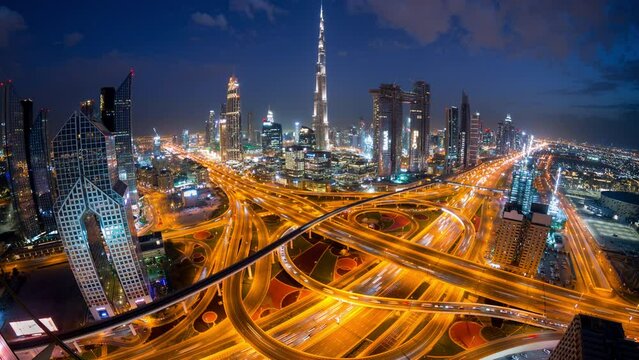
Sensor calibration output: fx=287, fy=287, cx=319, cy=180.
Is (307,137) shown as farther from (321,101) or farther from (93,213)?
(93,213)

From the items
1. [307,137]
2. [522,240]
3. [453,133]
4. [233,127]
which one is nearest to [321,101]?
[307,137]

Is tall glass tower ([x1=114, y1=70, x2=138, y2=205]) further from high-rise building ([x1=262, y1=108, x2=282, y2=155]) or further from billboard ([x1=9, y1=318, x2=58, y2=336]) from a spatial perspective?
high-rise building ([x1=262, y1=108, x2=282, y2=155])

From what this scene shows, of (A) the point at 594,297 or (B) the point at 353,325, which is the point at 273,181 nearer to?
(B) the point at 353,325

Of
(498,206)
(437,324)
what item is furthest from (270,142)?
(437,324)

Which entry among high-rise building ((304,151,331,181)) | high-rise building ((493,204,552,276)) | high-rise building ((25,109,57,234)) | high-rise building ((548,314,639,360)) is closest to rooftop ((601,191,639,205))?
high-rise building ((493,204,552,276))

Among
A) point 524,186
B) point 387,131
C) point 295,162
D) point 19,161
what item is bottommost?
point 524,186
